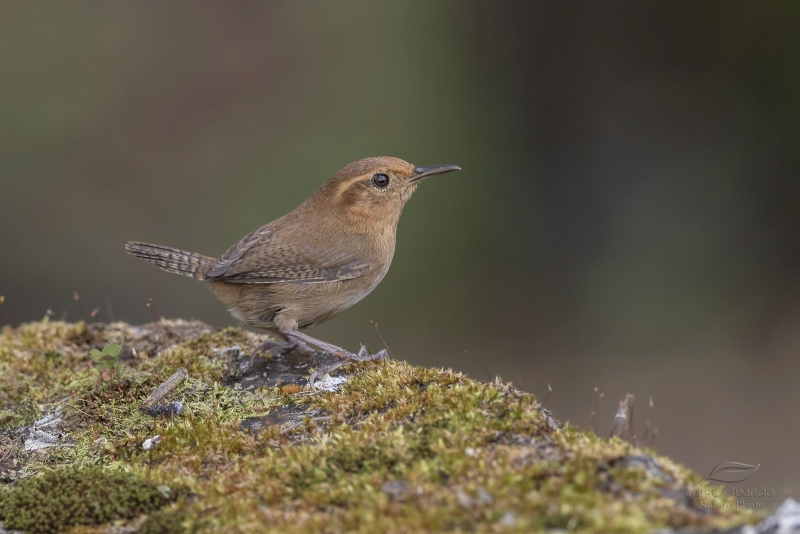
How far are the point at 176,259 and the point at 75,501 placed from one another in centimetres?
315

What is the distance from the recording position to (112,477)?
342cm

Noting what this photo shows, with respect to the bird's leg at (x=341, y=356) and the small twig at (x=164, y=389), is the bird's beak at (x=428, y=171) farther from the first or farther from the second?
the small twig at (x=164, y=389)

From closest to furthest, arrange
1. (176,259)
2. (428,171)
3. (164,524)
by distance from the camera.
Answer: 1. (164,524)
2. (176,259)
3. (428,171)

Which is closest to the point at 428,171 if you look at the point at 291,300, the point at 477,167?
the point at 291,300

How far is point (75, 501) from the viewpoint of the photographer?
128 inches

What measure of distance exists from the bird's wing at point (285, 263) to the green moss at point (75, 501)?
2513mm

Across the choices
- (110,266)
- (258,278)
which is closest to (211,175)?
(110,266)

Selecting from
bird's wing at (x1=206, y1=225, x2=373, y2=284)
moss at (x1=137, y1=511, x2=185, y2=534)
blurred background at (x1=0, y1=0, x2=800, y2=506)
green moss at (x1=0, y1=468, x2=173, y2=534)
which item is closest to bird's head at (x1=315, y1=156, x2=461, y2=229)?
bird's wing at (x1=206, y1=225, x2=373, y2=284)

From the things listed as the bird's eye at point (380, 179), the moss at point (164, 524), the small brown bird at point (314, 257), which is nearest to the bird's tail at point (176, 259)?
the small brown bird at point (314, 257)

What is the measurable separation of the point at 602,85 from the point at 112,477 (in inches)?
383

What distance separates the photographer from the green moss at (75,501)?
10.5 feet

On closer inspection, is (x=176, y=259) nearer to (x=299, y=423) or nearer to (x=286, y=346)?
(x=286, y=346)

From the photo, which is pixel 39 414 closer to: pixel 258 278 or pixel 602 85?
pixel 258 278

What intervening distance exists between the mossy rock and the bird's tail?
1.06 metres
